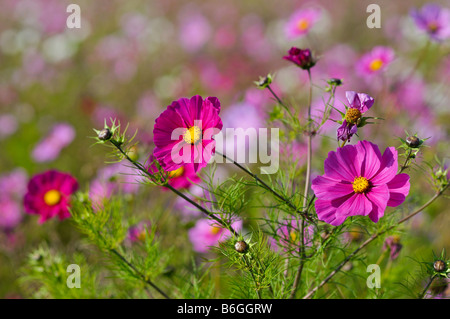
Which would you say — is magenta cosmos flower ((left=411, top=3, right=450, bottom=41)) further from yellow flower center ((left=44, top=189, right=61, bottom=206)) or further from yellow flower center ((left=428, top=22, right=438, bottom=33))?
yellow flower center ((left=44, top=189, right=61, bottom=206))

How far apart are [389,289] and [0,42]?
282cm

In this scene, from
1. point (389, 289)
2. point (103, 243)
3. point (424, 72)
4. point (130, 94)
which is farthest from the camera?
point (130, 94)

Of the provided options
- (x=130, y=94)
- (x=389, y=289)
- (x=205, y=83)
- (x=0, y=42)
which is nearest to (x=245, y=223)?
(x=389, y=289)

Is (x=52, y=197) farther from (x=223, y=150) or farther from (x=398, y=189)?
(x=398, y=189)

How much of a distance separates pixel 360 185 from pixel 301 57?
0.21 m

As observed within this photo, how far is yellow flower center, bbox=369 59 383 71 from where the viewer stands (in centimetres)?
99

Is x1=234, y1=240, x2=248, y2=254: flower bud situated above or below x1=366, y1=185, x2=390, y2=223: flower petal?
below

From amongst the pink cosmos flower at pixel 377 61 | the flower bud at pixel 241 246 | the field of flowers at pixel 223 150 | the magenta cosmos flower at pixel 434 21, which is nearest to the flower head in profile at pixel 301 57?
the field of flowers at pixel 223 150

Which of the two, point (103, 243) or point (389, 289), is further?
point (389, 289)

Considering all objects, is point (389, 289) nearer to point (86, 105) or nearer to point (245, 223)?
point (245, 223)

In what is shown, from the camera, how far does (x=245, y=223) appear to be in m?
1.22

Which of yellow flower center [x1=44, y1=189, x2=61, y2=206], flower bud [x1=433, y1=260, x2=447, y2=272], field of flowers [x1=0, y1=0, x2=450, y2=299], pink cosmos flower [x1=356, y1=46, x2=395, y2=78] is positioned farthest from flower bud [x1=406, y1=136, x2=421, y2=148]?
yellow flower center [x1=44, y1=189, x2=61, y2=206]

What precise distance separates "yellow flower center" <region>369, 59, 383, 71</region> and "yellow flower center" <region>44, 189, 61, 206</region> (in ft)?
2.56

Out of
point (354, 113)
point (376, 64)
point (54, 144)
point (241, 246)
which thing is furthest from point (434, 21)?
point (54, 144)
